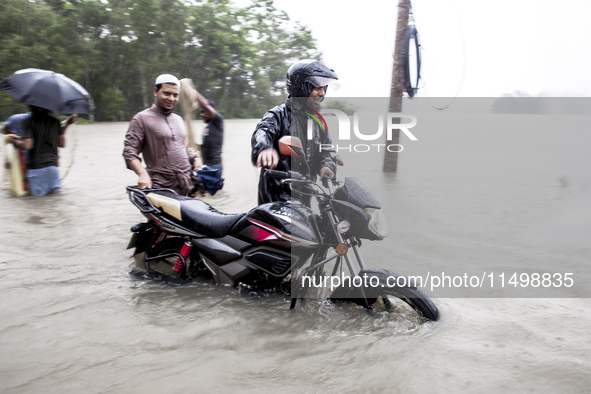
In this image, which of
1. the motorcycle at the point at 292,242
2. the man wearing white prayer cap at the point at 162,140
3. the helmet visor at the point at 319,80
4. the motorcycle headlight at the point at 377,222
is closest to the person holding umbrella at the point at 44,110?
the man wearing white prayer cap at the point at 162,140

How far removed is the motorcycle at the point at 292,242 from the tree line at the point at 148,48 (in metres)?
14.7

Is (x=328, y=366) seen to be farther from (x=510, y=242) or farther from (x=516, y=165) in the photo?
(x=516, y=165)

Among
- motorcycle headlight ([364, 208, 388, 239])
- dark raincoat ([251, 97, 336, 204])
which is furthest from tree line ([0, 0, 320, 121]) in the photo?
motorcycle headlight ([364, 208, 388, 239])

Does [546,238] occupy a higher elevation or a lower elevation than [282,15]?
lower

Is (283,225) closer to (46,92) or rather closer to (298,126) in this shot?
(298,126)

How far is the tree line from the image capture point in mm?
17266

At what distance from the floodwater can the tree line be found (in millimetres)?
13208

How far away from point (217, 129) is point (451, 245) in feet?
12.0

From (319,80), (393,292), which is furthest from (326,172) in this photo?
(393,292)

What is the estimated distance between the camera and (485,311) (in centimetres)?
381

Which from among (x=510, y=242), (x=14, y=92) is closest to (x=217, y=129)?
(x=14, y=92)

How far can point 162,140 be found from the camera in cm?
478

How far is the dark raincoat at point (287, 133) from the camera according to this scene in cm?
376

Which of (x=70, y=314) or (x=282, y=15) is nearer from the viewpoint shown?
(x=70, y=314)
